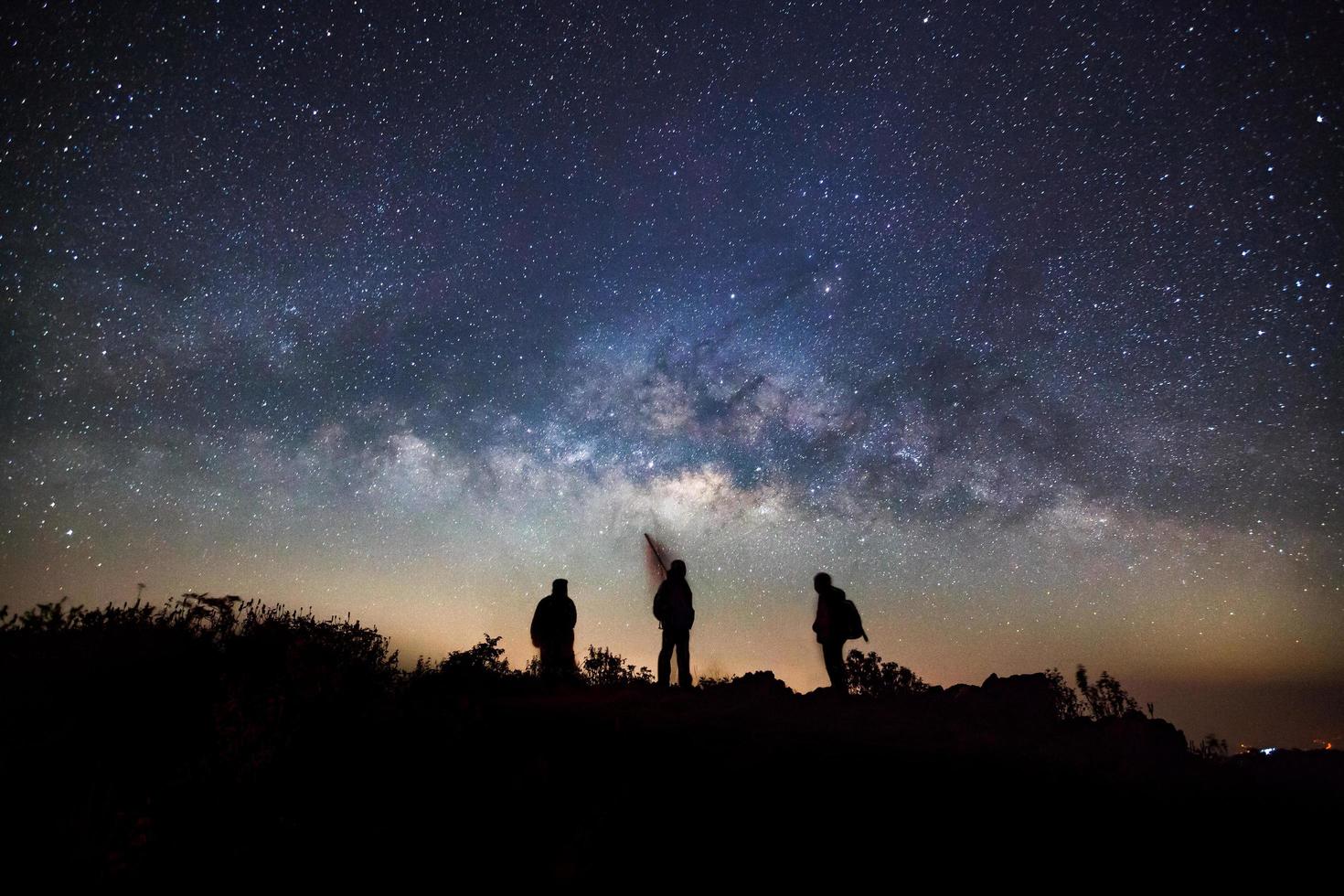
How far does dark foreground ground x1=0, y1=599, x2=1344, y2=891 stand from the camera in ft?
8.69

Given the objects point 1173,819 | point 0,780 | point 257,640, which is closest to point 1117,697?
point 1173,819

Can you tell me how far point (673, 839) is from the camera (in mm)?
2947

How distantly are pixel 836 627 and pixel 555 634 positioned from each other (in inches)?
166

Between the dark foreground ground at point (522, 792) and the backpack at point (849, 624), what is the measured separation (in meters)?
3.32

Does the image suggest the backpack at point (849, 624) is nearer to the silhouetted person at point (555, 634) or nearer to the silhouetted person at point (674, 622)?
the silhouetted person at point (674, 622)

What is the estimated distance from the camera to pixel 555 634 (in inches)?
359

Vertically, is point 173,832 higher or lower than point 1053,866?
higher

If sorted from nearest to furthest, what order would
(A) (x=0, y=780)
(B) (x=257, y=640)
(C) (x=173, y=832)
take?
(C) (x=173, y=832) → (A) (x=0, y=780) → (B) (x=257, y=640)

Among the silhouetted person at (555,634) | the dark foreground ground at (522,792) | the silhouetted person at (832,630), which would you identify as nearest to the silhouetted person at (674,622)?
the silhouetted person at (555,634)

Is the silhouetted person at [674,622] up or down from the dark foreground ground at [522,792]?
up

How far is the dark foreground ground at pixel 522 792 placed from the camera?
2.65 meters

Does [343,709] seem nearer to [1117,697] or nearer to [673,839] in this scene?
[673,839]

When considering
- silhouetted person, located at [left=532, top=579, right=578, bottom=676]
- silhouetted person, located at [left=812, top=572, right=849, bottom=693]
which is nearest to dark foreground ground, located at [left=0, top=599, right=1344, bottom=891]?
silhouetted person, located at [left=812, top=572, right=849, bottom=693]

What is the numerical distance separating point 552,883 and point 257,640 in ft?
16.1
